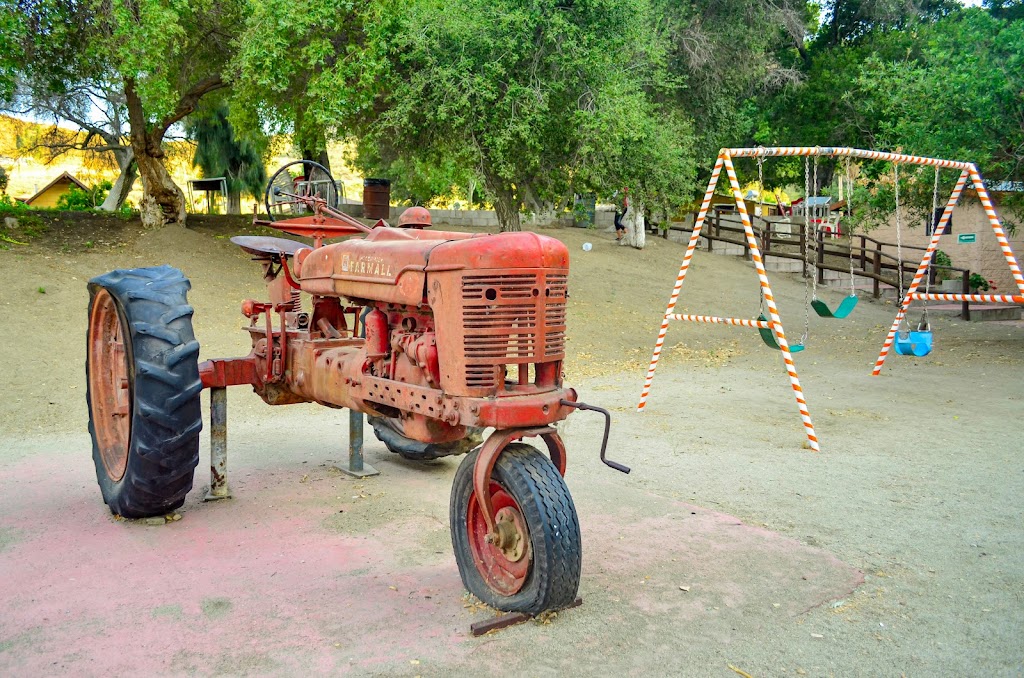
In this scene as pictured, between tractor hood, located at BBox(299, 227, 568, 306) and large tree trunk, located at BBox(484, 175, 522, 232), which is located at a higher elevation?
large tree trunk, located at BBox(484, 175, 522, 232)

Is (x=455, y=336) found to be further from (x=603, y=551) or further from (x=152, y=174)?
(x=152, y=174)

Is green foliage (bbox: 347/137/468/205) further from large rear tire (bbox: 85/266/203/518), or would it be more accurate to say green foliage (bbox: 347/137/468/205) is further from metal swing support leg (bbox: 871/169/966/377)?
large rear tire (bbox: 85/266/203/518)

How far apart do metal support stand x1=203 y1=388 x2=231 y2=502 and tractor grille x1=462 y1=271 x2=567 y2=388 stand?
7.65 ft

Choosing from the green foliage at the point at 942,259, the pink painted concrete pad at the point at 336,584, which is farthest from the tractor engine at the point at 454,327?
the green foliage at the point at 942,259

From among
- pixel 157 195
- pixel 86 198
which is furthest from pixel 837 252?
pixel 86 198

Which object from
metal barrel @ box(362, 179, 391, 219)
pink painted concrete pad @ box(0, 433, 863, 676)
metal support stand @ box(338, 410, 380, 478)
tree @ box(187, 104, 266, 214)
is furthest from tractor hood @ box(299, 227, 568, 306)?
tree @ box(187, 104, 266, 214)

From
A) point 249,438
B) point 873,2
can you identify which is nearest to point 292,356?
point 249,438

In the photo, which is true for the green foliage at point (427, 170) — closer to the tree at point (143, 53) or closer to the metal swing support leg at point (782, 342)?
the tree at point (143, 53)

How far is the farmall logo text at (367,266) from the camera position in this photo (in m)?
4.37

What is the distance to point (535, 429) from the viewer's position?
3.89m

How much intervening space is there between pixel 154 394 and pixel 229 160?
2519 cm

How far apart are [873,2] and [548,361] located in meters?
28.1

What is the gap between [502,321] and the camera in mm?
3822

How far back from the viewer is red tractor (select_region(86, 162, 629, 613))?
12.4 ft
